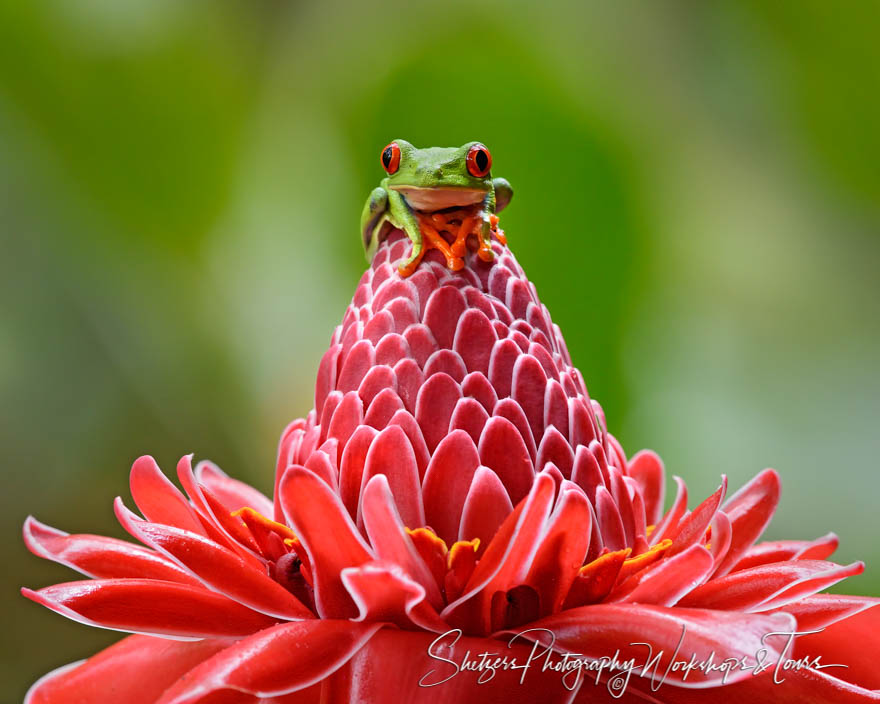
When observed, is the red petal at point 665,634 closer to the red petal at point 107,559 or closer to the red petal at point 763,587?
the red petal at point 763,587

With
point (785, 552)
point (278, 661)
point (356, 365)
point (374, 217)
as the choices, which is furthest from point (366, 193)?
point (278, 661)

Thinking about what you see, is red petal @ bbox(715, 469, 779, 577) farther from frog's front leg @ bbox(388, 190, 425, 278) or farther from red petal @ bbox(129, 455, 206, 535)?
red petal @ bbox(129, 455, 206, 535)

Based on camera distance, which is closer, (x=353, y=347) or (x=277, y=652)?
(x=277, y=652)

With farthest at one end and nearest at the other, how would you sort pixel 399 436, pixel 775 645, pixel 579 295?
pixel 579 295 < pixel 399 436 < pixel 775 645

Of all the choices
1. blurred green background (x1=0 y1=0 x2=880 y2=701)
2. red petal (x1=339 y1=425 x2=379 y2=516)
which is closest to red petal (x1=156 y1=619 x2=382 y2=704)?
red petal (x1=339 y1=425 x2=379 y2=516)

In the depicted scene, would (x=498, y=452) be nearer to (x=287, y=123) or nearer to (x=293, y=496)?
(x=293, y=496)

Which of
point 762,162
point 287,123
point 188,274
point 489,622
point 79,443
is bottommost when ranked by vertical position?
point 79,443

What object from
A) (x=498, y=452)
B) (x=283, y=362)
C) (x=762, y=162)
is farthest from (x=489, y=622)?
(x=762, y=162)

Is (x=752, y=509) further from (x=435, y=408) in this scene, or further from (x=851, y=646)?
(x=435, y=408)
